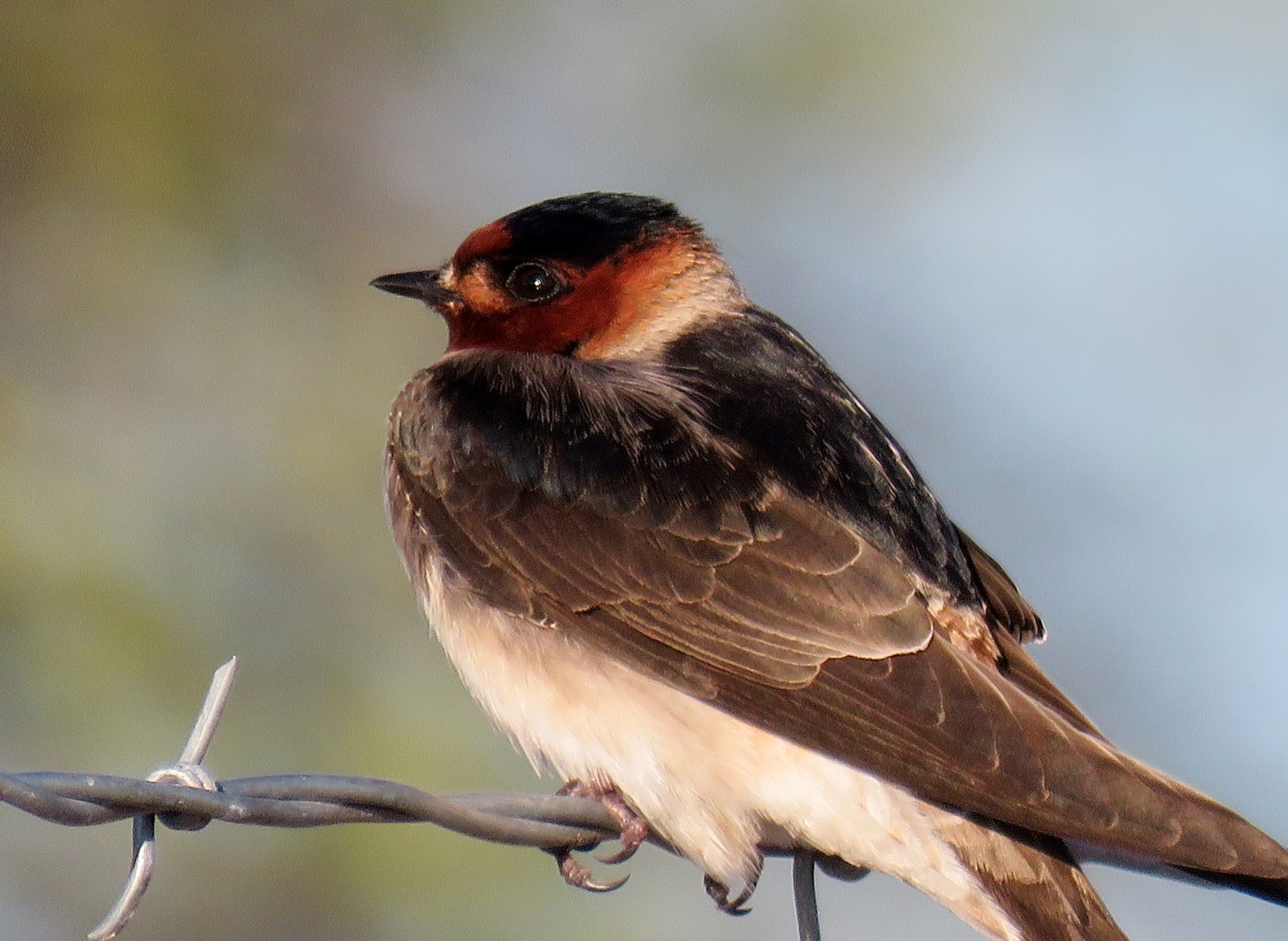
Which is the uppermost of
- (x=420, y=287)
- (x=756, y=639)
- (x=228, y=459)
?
(x=420, y=287)

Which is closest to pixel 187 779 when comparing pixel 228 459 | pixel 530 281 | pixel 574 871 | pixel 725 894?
pixel 574 871

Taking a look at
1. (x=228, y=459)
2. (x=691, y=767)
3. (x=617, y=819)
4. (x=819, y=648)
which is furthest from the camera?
(x=228, y=459)

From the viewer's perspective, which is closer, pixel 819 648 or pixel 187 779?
pixel 187 779

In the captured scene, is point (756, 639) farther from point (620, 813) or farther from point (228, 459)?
point (228, 459)

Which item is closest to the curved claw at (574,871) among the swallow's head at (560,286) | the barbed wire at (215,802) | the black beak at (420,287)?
the barbed wire at (215,802)

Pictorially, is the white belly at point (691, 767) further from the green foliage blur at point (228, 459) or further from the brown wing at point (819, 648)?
the green foliage blur at point (228, 459)

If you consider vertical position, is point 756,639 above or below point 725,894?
above

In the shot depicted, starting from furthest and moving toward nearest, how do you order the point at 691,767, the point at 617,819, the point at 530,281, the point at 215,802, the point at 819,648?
the point at 530,281 < the point at 617,819 < the point at 691,767 < the point at 819,648 < the point at 215,802

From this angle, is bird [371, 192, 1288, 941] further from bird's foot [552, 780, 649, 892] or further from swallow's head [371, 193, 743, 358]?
swallow's head [371, 193, 743, 358]

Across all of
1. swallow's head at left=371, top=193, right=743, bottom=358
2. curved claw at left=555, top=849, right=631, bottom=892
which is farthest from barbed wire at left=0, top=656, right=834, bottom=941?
swallow's head at left=371, top=193, right=743, bottom=358
